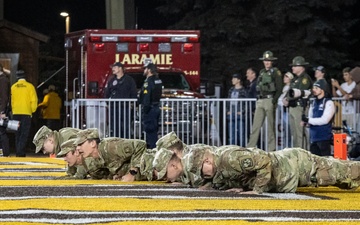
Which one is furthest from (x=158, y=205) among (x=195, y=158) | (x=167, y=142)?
(x=167, y=142)

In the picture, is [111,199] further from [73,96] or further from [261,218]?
[73,96]

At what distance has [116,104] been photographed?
22922 millimetres

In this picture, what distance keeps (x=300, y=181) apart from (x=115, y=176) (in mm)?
3027

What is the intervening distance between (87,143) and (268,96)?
7880mm

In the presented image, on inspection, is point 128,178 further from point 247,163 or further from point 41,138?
point 247,163

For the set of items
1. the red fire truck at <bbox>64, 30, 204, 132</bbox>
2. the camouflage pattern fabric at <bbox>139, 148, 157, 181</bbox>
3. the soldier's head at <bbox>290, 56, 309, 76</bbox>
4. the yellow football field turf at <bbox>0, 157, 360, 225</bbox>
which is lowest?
the yellow football field turf at <bbox>0, 157, 360, 225</bbox>

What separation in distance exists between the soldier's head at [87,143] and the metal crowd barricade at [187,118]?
8711mm

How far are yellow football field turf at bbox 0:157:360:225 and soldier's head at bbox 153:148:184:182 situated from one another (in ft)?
0.74

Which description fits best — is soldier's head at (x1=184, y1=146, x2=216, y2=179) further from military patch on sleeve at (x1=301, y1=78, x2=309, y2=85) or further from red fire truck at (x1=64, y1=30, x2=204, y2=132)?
red fire truck at (x1=64, y1=30, x2=204, y2=132)

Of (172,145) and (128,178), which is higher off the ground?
(172,145)

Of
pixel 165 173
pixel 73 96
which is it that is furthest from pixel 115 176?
pixel 73 96

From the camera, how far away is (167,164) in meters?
12.4

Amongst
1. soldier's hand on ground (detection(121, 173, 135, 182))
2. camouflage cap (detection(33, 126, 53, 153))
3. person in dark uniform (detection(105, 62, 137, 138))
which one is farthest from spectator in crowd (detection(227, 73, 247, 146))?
soldier's hand on ground (detection(121, 173, 135, 182))

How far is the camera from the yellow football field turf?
9.57 meters
